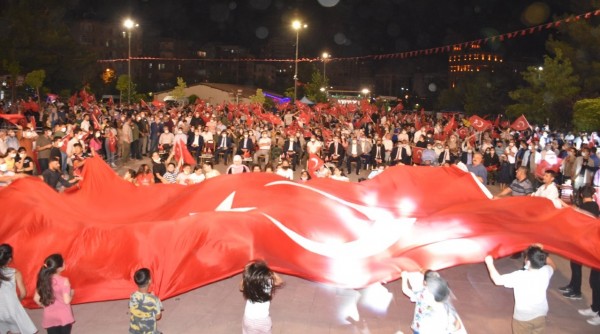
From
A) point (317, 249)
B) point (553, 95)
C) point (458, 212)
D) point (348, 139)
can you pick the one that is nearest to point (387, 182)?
point (458, 212)

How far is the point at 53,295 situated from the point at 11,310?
492 millimetres

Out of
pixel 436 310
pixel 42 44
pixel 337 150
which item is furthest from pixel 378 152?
pixel 42 44

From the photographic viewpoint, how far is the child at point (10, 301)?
6.18 meters

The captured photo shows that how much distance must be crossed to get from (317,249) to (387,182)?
3.22 meters

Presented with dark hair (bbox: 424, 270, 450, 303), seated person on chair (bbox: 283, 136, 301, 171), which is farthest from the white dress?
seated person on chair (bbox: 283, 136, 301, 171)

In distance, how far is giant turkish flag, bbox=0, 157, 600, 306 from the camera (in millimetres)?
7707

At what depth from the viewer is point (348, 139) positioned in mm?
21828

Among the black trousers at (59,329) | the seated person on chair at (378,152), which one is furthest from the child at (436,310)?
the seated person on chair at (378,152)

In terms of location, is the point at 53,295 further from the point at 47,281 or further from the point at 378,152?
the point at 378,152

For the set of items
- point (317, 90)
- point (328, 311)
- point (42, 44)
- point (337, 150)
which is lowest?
point (328, 311)

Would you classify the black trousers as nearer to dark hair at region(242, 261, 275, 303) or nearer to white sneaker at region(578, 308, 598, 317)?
dark hair at region(242, 261, 275, 303)

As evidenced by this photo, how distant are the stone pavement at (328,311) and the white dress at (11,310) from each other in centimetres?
121

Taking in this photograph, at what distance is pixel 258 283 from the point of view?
5.62 m

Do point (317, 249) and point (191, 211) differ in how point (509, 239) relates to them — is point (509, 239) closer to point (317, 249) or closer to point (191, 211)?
point (317, 249)
